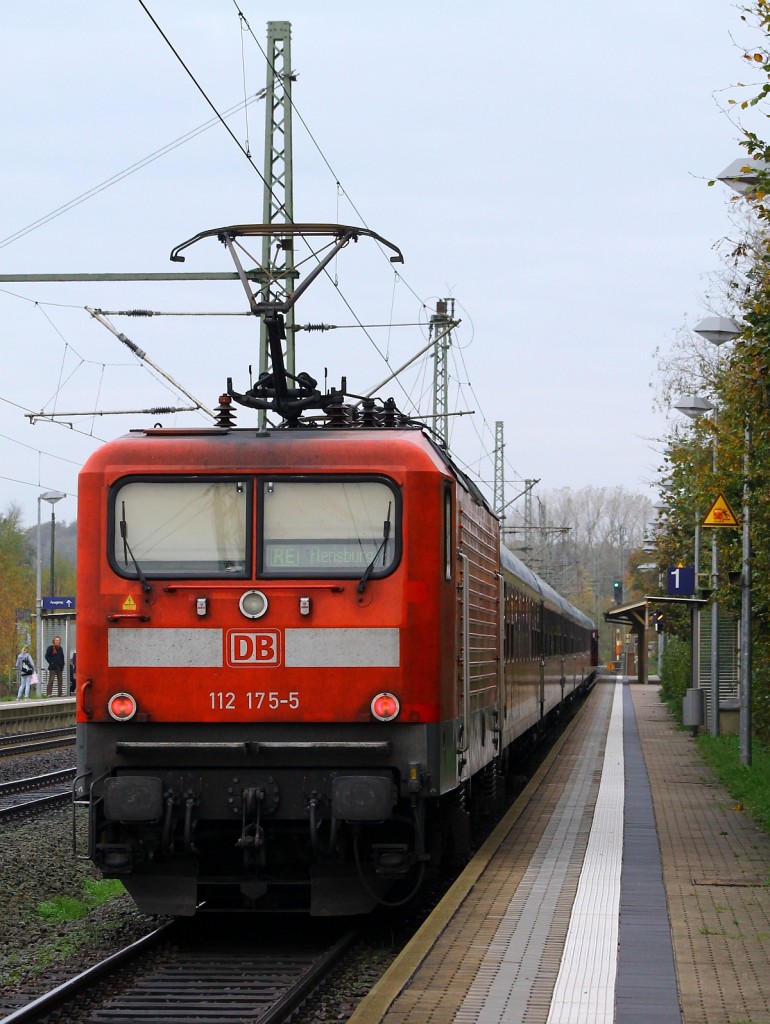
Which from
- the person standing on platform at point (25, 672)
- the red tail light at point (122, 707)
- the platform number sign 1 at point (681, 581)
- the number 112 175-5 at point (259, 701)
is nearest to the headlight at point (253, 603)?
the number 112 175-5 at point (259, 701)

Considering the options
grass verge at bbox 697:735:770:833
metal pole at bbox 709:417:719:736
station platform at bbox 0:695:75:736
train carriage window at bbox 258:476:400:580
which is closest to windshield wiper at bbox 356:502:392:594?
train carriage window at bbox 258:476:400:580

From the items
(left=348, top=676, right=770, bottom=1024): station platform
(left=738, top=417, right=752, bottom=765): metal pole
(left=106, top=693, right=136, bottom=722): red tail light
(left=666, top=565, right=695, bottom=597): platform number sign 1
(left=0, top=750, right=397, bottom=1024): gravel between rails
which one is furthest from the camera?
(left=666, top=565, right=695, bottom=597): platform number sign 1

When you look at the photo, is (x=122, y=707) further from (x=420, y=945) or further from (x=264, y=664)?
(x=420, y=945)

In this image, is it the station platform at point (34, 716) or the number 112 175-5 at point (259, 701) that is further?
the station platform at point (34, 716)

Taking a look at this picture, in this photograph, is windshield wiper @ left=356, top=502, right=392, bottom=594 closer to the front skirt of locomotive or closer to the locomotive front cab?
the locomotive front cab

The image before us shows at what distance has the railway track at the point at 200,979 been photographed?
23.8ft

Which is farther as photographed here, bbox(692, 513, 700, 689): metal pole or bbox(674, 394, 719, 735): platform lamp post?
bbox(692, 513, 700, 689): metal pole

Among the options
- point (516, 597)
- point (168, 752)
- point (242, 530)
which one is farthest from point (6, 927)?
point (516, 597)

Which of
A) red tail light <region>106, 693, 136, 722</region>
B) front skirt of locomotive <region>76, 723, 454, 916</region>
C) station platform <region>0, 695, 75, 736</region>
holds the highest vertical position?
red tail light <region>106, 693, 136, 722</region>

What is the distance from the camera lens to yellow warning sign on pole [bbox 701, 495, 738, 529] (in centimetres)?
1775

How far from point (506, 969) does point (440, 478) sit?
118 inches

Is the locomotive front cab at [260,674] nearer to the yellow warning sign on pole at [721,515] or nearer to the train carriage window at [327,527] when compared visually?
the train carriage window at [327,527]

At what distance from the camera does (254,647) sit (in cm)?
877

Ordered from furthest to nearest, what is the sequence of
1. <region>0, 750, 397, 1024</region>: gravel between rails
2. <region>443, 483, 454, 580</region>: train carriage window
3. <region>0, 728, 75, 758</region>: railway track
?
<region>0, 728, 75, 758</region>: railway track < <region>443, 483, 454, 580</region>: train carriage window < <region>0, 750, 397, 1024</region>: gravel between rails
